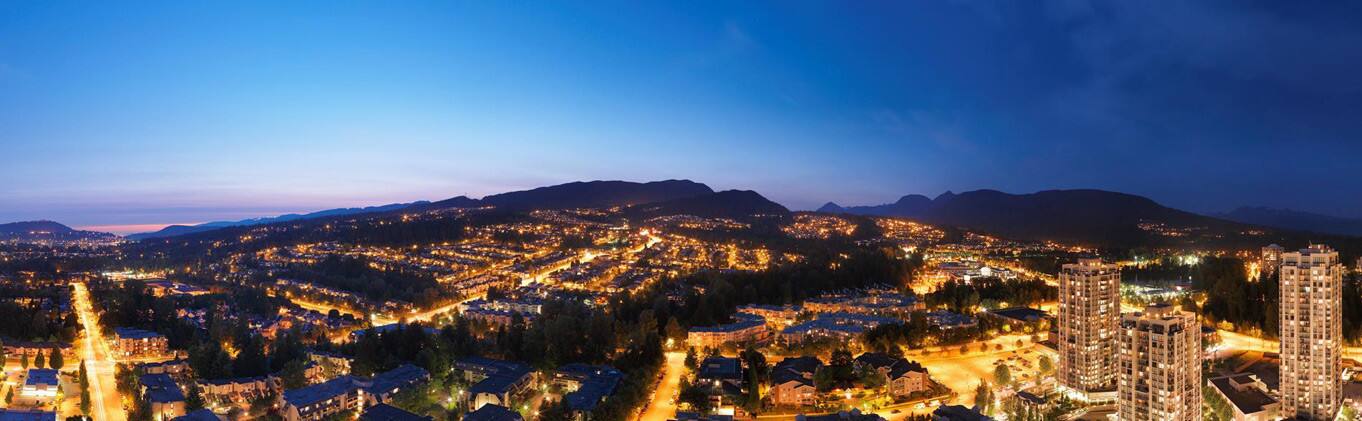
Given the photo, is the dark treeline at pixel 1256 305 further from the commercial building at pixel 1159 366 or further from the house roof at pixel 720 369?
the house roof at pixel 720 369

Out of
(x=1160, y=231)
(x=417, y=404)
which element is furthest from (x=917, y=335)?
(x=1160, y=231)

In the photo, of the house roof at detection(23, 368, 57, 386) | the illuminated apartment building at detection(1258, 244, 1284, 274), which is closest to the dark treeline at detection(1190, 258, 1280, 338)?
the illuminated apartment building at detection(1258, 244, 1284, 274)

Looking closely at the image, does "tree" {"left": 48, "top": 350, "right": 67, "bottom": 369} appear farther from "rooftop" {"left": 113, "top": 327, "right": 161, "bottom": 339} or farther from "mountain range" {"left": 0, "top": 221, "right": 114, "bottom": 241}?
"mountain range" {"left": 0, "top": 221, "right": 114, "bottom": 241}

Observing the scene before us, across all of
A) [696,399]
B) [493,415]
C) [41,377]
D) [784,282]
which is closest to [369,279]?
[41,377]

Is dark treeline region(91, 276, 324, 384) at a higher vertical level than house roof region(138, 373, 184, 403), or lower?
higher

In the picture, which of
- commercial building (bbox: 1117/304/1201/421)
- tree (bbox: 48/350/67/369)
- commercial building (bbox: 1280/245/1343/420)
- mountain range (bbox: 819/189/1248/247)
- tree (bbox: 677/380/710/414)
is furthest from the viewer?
mountain range (bbox: 819/189/1248/247)

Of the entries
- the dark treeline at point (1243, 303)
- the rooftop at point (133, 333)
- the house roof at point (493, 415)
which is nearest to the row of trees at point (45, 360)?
the rooftop at point (133, 333)
